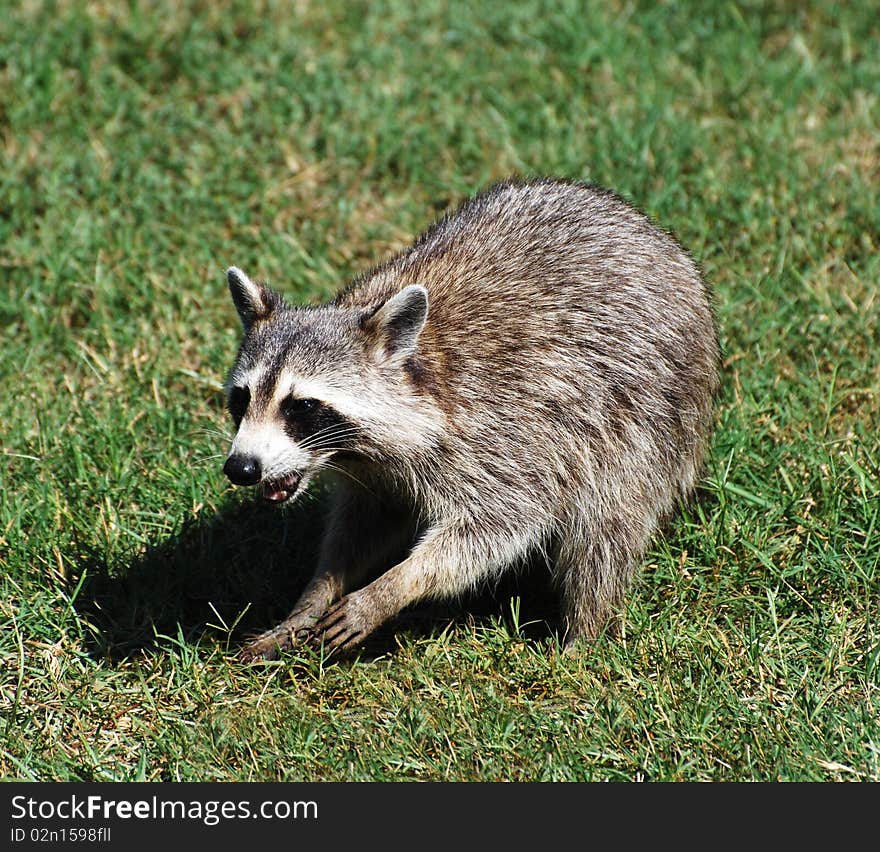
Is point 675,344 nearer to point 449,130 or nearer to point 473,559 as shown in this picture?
point 473,559

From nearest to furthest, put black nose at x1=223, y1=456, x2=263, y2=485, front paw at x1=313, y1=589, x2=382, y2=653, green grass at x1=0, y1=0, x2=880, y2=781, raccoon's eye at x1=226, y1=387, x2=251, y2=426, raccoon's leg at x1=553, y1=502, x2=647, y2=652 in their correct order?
black nose at x1=223, y1=456, x2=263, y2=485 → green grass at x1=0, y1=0, x2=880, y2=781 → raccoon's eye at x1=226, y1=387, x2=251, y2=426 → front paw at x1=313, y1=589, x2=382, y2=653 → raccoon's leg at x1=553, y1=502, x2=647, y2=652

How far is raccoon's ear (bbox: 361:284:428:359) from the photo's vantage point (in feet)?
14.1

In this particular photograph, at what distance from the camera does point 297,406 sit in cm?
421

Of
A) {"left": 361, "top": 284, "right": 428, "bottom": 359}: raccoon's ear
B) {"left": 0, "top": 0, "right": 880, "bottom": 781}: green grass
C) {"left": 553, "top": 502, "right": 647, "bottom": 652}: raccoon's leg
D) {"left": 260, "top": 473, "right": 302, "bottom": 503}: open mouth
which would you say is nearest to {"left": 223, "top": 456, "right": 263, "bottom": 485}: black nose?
{"left": 260, "top": 473, "right": 302, "bottom": 503}: open mouth

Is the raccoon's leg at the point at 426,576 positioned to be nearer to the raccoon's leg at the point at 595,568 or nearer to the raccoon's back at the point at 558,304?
the raccoon's leg at the point at 595,568

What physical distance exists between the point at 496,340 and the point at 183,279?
84.4 inches

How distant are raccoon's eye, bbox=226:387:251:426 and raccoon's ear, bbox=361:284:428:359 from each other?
1.46 ft

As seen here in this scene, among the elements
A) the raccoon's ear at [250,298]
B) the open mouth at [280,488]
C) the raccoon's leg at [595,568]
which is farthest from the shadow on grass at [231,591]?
the raccoon's ear at [250,298]

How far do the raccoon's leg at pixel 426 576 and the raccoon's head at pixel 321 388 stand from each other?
402mm

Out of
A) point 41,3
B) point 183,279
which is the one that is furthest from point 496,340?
point 41,3

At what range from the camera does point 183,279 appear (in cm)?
620

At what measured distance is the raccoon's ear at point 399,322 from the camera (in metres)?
4.31

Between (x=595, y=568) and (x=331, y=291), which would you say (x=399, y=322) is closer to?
(x=595, y=568)

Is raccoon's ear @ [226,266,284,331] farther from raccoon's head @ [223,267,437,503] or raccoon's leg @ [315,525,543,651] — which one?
raccoon's leg @ [315,525,543,651]
